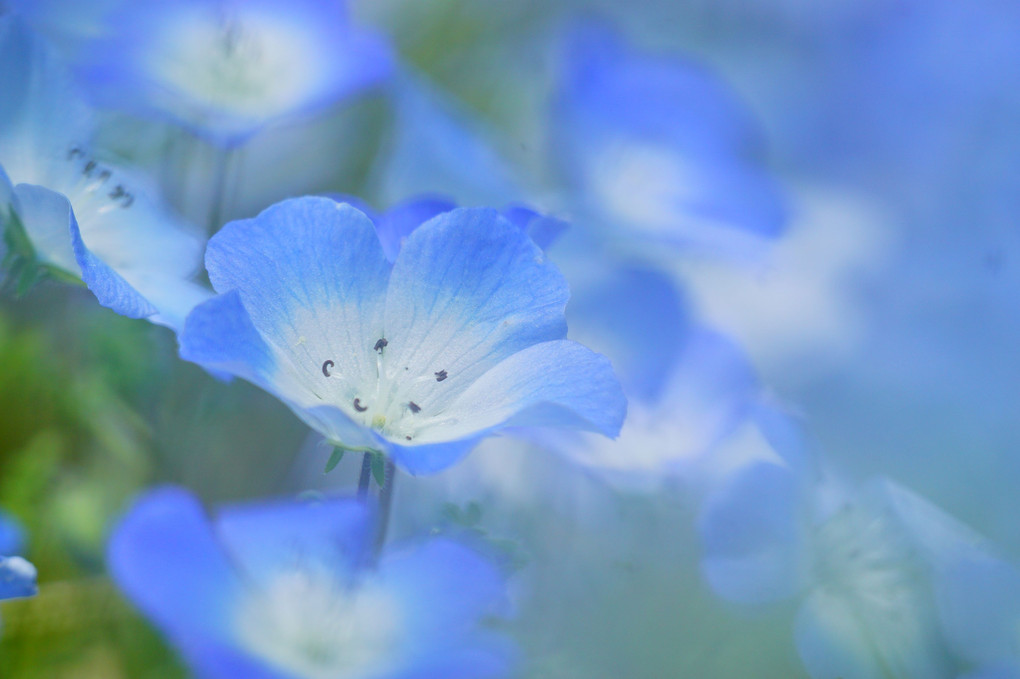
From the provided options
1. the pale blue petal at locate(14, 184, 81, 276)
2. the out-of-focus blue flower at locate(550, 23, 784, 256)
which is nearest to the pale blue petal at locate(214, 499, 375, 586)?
the pale blue petal at locate(14, 184, 81, 276)

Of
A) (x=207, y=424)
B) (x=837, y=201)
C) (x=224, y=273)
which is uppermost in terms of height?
(x=837, y=201)

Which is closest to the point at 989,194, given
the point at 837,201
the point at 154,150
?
the point at 837,201

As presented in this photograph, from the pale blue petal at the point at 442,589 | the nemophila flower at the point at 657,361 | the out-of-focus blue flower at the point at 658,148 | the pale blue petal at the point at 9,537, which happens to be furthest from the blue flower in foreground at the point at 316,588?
the out-of-focus blue flower at the point at 658,148

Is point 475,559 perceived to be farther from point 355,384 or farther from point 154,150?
point 154,150

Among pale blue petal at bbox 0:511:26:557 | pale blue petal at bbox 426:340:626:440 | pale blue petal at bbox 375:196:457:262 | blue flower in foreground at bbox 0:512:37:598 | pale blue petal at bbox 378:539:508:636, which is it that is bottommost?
pale blue petal at bbox 0:511:26:557

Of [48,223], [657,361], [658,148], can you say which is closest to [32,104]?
[48,223]

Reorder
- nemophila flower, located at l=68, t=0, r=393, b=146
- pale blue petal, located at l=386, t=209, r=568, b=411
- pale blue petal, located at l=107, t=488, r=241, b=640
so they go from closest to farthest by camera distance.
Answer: pale blue petal, located at l=107, t=488, r=241, b=640
pale blue petal, located at l=386, t=209, r=568, b=411
nemophila flower, located at l=68, t=0, r=393, b=146

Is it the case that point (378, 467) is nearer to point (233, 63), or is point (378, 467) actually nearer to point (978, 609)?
point (978, 609)

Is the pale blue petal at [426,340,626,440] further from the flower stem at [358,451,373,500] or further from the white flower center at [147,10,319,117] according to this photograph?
the white flower center at [147,10,319,117]
